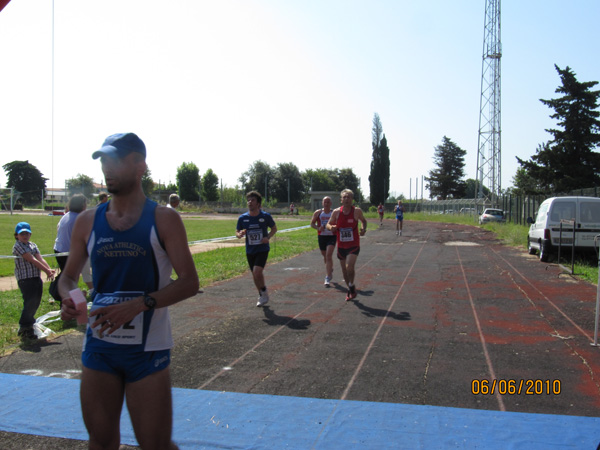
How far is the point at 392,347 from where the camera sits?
20.2ft

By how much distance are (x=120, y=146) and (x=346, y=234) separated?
23.6 feet

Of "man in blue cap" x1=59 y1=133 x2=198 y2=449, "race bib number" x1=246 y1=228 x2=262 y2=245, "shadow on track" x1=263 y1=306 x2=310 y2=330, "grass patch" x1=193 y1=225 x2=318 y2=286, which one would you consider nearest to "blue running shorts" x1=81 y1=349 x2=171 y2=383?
"man in blue cap" x1=59 y1=133 x2=198 y2=449

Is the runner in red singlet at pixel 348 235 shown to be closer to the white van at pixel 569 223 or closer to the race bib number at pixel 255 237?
the race bib number at pixel 255 237

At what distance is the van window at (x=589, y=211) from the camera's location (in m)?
14.7

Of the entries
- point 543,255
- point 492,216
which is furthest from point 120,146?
point 492,216

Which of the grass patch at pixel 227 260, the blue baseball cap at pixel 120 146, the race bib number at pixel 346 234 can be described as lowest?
the grass patch at pixel 227 260

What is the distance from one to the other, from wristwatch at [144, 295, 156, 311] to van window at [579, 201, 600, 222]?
15.0 m

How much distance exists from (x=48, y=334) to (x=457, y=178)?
11261cm

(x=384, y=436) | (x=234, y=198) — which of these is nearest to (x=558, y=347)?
(x=384, y=436)

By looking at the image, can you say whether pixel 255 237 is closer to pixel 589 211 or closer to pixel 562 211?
pixel 562 211

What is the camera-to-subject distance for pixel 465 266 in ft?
48.0

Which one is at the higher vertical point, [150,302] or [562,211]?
[562,211]
